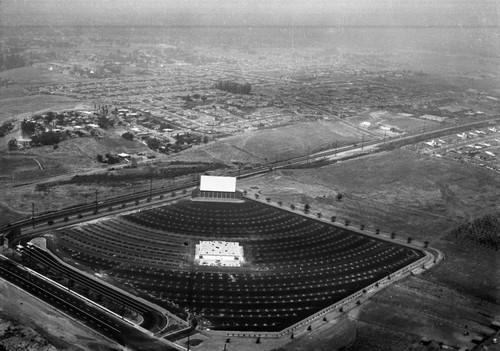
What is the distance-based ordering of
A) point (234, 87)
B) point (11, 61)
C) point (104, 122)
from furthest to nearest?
point (11, 61) < point (234, 87) < point (104, 122)

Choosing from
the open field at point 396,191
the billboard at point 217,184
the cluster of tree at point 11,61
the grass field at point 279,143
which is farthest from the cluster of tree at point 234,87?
the billboard at point 217,184

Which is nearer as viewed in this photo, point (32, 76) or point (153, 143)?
point (153, 143)

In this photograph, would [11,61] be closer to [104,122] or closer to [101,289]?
[104,122]

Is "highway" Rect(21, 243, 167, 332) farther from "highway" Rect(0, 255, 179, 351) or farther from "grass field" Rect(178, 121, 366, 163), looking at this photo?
"grass field" Rect(178, 121, 366, 163)

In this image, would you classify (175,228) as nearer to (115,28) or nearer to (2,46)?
(2,46)

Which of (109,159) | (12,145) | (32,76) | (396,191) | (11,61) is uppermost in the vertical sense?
(11,61)

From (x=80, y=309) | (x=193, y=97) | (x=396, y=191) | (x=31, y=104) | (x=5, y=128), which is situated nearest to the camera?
(x=80, y=309)

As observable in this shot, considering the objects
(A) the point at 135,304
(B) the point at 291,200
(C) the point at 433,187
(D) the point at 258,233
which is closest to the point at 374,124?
(C) the point at 433,187

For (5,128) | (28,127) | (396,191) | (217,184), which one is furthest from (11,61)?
(396,191)
